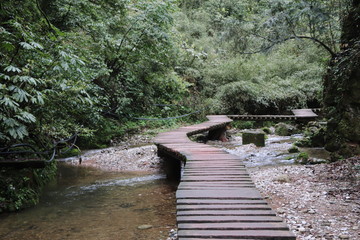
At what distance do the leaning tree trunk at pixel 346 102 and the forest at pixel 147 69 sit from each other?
25 mm

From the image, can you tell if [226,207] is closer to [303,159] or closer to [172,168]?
[172,168]

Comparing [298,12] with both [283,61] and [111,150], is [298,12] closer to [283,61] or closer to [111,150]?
[111,150]

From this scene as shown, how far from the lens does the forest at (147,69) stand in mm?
5051

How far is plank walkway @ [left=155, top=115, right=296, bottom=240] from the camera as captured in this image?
2.71m

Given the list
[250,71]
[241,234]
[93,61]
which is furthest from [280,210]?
[250,71]

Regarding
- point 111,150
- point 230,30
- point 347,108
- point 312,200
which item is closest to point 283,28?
point 230,30

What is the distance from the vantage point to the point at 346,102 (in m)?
7.05

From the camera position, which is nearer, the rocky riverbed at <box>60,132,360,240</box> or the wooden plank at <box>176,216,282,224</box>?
the wooden plank at <box>176,216,282,224</box>

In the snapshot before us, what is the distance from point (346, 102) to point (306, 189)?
295 centimetres

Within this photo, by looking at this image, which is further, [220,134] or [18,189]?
[220,134]

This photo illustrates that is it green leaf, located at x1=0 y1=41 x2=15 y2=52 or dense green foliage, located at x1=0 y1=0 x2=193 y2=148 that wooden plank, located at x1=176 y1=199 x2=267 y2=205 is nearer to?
dense green foliage, located at x1=0 y1=0 x2=193 y2=148

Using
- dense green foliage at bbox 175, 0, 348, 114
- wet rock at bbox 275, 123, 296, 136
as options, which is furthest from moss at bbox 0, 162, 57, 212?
wet rock at bbox 275, 123, 296, 136

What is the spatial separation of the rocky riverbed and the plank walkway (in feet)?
2.38

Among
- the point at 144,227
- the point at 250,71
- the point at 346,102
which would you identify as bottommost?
the point at 144,227
